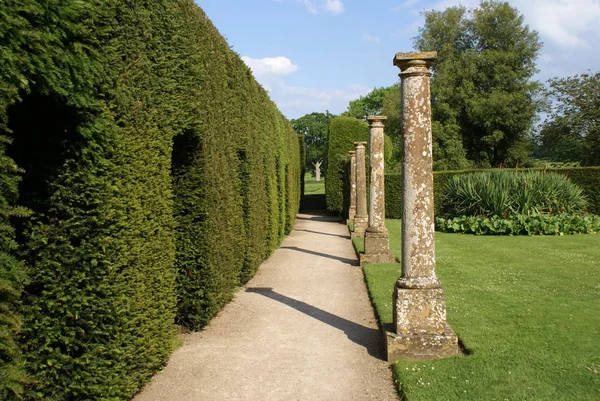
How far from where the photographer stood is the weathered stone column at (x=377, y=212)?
440 inches

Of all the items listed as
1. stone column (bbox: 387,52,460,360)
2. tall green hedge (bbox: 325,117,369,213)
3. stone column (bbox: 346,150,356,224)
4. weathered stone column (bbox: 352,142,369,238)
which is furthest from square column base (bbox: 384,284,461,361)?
tall green hedge (bbox: 325,117,369,213)

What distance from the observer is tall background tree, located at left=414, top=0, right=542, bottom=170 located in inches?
1335

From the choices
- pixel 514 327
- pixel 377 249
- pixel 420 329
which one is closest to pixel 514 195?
pixel 377 249

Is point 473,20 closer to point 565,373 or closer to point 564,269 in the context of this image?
point 564,269

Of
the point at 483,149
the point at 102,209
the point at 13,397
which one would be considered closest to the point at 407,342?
the point at 102,209

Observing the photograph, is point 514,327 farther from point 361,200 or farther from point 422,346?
point 361,200

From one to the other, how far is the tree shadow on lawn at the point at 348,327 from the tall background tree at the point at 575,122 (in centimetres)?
2911

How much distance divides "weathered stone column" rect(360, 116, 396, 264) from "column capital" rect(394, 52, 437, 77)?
5.53 metres

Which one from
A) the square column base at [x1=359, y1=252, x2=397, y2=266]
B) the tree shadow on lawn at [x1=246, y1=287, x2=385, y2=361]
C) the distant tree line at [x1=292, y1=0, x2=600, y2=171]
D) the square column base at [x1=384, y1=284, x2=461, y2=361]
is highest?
the distant tree line at [x1=292, y1=0, x2=600, y2=171]

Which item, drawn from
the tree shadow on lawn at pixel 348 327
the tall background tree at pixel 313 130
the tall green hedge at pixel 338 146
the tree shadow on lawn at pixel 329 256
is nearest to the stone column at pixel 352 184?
the tree shadow on lawn at pixel 329 256

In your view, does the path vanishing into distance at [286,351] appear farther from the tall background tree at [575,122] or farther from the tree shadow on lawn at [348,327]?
the tall background tree at [575,122]

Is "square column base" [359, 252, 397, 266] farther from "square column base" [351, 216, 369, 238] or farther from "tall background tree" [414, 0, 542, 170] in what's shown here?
"tall background tree" [414, 0, 542, 170]

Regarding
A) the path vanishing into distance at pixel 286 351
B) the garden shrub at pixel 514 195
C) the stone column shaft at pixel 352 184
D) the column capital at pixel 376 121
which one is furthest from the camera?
the stone column shaft at pixel 352 184

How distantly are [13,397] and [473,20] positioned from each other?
38437 mm
